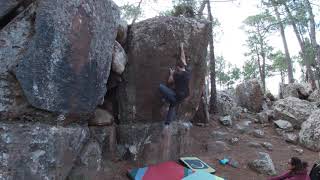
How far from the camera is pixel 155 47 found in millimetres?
10266

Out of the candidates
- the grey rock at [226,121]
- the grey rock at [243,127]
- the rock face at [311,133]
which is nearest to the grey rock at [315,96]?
the rock face at [311,133]

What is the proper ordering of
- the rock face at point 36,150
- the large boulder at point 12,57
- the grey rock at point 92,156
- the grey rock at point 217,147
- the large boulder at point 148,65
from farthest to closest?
the grey rock at point 217,147
the large boulder at point 148,65
the grey rock at point 92,156
the large boulder at point 12,57
the rock face at point 36,150

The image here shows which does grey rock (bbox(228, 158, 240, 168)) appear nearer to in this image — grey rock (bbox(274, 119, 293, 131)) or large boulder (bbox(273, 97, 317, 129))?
grey rock (bbox(274, 119, 293, 131))

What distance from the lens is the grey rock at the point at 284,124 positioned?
47.2 feet

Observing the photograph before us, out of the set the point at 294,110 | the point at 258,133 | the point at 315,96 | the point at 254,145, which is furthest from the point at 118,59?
the point at 315,96

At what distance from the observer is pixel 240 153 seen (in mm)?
11984

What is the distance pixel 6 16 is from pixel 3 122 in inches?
87.5

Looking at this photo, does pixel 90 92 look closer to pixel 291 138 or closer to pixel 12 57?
pixel 12 57

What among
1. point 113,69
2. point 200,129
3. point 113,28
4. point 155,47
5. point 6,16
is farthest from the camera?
point 200,129

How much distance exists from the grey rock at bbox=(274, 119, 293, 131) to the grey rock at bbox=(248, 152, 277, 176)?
12.2 ft

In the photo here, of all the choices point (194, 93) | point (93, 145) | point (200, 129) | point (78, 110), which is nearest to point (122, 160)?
point (93, 145)

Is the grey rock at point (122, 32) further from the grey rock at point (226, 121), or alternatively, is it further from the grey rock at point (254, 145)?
the grey rock at point (254, 145)

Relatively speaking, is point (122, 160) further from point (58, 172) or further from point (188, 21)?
point (188, 21)

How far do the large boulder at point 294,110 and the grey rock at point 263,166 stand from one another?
14.1 ft
